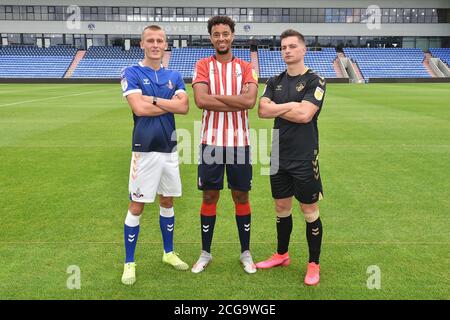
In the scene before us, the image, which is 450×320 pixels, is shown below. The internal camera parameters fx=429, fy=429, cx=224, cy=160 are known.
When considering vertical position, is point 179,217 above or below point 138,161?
below

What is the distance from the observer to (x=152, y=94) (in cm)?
383

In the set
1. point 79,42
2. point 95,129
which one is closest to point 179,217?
point 95,129

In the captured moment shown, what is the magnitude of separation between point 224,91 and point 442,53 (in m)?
52.0

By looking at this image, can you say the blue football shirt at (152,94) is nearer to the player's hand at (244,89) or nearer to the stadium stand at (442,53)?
the player's hand at (244,89)

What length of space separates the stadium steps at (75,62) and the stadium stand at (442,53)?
39.8 metres

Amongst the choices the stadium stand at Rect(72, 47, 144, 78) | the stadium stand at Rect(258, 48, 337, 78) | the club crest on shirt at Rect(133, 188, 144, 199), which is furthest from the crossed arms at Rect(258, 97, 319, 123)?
the stadium stand at Rect(72, 47, 144, 78)

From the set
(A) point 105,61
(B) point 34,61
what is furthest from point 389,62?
(B) point 34,61

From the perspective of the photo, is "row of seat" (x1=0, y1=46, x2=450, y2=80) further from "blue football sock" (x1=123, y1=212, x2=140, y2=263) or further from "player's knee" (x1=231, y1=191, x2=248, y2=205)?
"blue football sock" (x1=123, y1=212, x2=140, y2=263)

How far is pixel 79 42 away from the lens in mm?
50062

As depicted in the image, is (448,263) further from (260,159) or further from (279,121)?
(260,159)

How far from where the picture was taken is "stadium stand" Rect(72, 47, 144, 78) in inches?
1746

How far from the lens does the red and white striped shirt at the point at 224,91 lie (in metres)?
3.86

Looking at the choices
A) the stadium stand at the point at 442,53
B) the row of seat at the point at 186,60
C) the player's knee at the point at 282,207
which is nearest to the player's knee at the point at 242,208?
the player's knee at the point at 282,207
